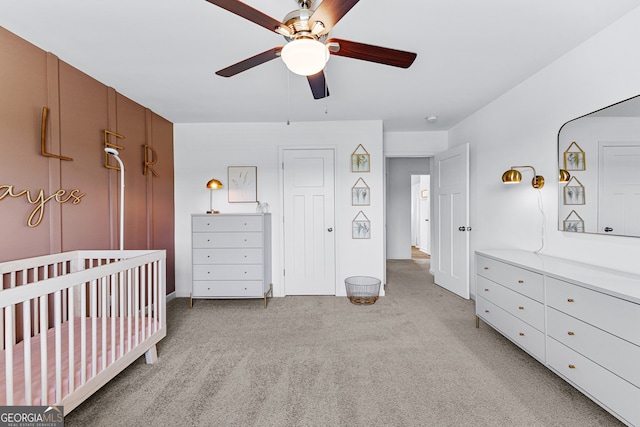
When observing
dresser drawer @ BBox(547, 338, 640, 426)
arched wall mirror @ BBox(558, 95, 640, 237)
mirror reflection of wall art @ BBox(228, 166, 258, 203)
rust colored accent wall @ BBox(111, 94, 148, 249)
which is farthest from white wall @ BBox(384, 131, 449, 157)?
rust colored accent wall @ BBox(111, 94, 148, 249)

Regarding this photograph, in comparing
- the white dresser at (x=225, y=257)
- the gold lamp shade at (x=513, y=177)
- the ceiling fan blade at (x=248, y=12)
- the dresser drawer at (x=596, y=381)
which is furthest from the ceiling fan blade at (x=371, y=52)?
the white dresser at (x=225, y=257)

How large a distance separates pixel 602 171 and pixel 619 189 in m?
0.15

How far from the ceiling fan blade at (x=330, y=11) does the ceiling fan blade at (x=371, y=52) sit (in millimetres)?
139

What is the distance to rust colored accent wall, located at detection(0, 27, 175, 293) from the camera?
1873 millimetres

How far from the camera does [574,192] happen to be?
2154 millimetres

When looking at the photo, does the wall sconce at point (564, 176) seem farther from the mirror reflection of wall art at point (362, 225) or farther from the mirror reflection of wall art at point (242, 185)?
the mirror reflection of wall art at point (242, 185)

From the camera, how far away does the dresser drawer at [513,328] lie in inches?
77.2

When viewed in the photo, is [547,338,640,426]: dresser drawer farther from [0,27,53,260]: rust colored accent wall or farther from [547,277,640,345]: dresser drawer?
[0,27,53,260]: rust colored accent wall

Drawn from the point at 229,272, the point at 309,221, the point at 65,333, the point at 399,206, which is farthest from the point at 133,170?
the point at 399,206

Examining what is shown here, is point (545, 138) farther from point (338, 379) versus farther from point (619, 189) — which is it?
point (338, 379)

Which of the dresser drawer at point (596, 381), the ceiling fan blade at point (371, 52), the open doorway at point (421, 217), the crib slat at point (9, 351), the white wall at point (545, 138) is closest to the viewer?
the crib slat at point (9, 351)

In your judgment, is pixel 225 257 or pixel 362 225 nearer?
pixel 225 257

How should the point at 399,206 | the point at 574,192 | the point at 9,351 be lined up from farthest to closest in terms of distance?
the point at 399,206
the point at 574,192
the point at 9,351

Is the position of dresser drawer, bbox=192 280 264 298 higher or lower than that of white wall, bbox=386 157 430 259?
lower
